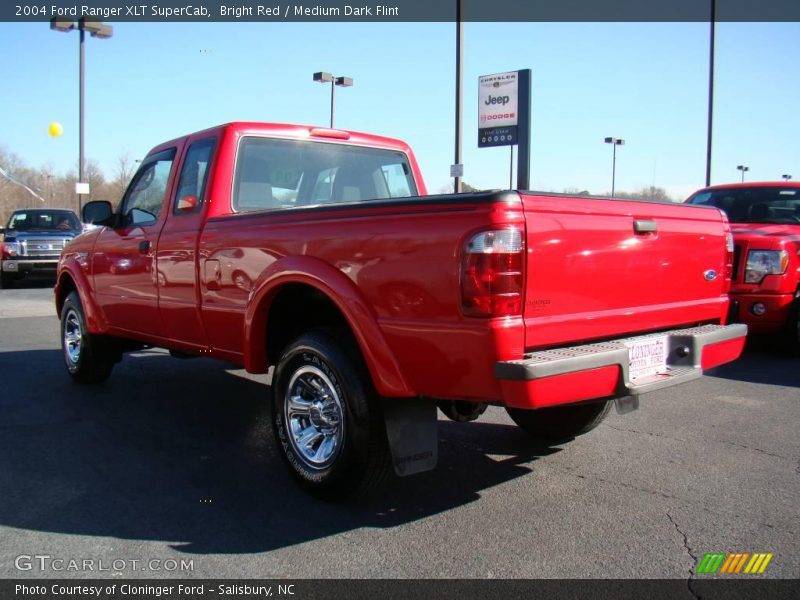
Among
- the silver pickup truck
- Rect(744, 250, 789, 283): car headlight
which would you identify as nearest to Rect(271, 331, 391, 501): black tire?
Rect(744, 250, 789, 283): car headlight

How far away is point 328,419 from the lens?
3.53m

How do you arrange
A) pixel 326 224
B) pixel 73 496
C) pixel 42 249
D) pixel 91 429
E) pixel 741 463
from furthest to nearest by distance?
1. pixel 42 249
2. pixel 91 429
3. pixel 741 463
4. pixel 73 496
5. pixel 326 224

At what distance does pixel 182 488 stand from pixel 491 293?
2101 millimetres

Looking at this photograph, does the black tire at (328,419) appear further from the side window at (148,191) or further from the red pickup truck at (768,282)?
the red pickup truck at (768,282)

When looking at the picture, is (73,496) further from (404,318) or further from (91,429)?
(404,318)

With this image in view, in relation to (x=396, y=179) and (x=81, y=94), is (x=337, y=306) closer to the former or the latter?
(x=396, y=179)

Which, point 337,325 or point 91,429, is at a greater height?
point 337,325

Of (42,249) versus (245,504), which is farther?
(42,249)

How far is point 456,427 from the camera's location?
4.96 metres

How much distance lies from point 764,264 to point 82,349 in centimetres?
652

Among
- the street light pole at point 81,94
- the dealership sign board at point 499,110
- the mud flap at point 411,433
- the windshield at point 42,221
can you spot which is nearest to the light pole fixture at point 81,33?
the street light pole at point 81,94

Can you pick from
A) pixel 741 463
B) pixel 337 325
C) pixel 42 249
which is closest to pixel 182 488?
pixel 337 325

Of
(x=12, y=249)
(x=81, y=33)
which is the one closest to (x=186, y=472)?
(x=12, y=249)

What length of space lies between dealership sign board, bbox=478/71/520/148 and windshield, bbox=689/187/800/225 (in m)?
8.06
